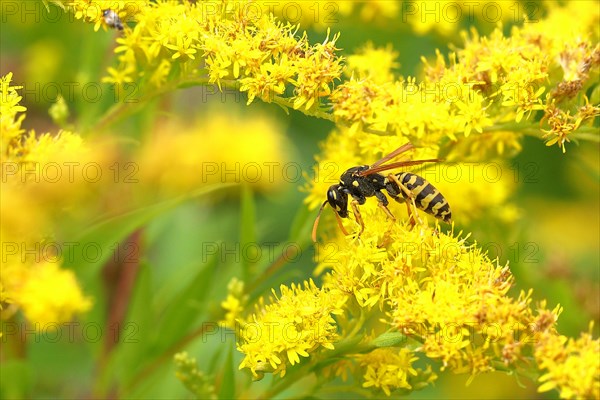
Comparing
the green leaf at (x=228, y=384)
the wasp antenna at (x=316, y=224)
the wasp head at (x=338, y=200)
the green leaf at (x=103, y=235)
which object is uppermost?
the wasp head at (x=338, y=200)

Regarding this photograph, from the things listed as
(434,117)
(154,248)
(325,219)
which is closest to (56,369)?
(154,248)

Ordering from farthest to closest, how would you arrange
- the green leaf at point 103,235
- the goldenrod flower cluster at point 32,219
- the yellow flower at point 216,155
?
the yellow flower at point 216,155 → the green leaf at point 103,235 → the goldenrod flower cluster at point 32,219

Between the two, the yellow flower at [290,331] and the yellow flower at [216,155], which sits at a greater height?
the yellow flower at [216,155]

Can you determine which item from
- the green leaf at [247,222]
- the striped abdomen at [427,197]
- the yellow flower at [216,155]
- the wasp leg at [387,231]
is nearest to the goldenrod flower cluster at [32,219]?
the green leaf at [247,222]

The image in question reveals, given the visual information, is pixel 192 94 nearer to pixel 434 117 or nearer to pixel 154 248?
pixel 154 248

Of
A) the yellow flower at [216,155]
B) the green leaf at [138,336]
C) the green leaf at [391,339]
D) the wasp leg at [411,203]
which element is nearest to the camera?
the green leaf at [391,339]

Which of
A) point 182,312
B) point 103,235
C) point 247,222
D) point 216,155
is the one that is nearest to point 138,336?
point 182,312

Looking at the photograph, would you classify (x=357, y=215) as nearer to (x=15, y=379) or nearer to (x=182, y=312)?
(x=182, y=312)

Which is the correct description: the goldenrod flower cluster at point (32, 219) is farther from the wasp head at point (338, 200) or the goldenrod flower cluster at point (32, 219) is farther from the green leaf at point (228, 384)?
the wasp head at point (338, 200)
